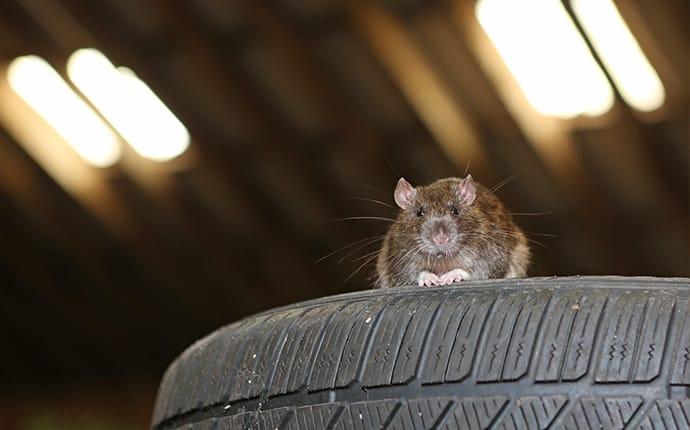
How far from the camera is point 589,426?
2.06 metres

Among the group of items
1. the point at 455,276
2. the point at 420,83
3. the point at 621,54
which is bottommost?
the point at 455,276

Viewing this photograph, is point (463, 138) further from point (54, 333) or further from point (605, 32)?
point (54, 333)

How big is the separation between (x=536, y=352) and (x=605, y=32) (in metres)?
8.18

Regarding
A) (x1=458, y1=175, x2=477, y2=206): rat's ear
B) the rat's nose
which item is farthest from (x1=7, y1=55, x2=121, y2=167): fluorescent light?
the rat's nose

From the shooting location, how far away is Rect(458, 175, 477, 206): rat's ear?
11.5 ft

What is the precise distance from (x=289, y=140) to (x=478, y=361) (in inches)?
416

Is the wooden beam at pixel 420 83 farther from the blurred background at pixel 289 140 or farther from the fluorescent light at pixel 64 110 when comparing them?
the fluorescent light at pixel 64 110

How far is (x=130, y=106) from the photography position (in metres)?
13.4

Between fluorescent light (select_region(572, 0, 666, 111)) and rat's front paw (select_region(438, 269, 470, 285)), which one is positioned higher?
fluorescent light (select_region(572, 0, 666, 111))

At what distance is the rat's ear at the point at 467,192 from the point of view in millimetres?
3490

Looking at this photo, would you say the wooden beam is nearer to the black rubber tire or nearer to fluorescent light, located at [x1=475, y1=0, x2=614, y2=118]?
fluorescent light, located at [x1=475, y1=0, x2=614, y2=118]

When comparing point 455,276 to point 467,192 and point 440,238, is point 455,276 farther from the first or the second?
point 467,192

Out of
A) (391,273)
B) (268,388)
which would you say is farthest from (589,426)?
(391,273)

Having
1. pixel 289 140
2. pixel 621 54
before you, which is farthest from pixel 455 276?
pixel 289 140
